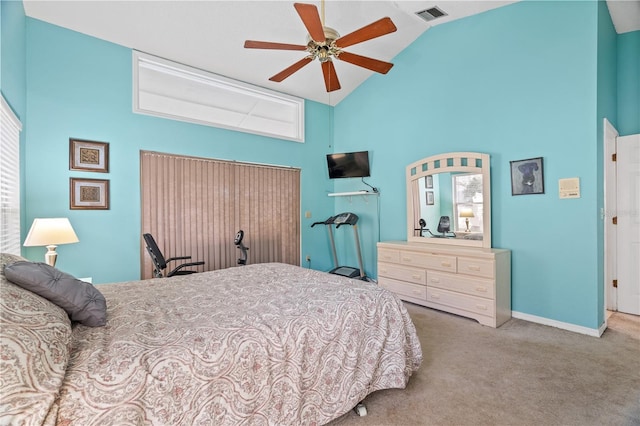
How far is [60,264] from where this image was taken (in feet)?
10.6

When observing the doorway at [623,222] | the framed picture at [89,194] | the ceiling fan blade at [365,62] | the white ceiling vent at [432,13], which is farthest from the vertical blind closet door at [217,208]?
the doorway at [623,222]

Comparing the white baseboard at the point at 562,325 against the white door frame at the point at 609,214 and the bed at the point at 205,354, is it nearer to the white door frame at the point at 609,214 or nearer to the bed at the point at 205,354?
the white door frame at the point at 609,214

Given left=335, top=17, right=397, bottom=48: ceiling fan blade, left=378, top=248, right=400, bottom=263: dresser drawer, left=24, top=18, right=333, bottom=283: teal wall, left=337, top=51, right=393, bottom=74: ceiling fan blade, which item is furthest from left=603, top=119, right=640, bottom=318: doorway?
left=24, top=18, right=333, bottom=283: teal wall

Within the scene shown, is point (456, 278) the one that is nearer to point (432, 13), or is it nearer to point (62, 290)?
point (432, 13)

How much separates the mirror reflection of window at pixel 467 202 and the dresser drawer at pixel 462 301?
847 mm

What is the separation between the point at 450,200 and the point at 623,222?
1872 mm

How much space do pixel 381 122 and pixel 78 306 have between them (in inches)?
177

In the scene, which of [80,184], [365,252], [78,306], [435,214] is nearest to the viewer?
[78,306]

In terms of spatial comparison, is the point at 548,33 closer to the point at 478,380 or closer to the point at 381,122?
the point at 381,122

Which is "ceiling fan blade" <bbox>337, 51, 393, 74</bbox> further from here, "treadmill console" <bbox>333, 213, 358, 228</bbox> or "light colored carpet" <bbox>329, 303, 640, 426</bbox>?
"light colored carpet" <bbox>329, 303, 640, 426</bbox>

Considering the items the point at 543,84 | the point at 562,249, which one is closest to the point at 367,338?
the point at 562,249

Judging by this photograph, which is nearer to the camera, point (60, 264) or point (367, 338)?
point (367, 338)

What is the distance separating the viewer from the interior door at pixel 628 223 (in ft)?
11.1

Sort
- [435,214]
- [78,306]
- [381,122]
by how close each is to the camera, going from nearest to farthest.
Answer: [78,306] → [435,214] → [381,122]
